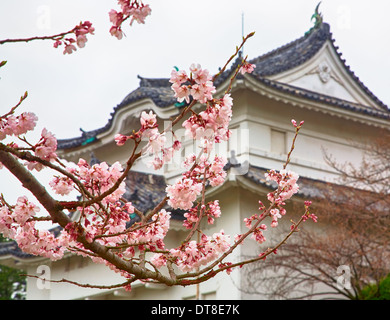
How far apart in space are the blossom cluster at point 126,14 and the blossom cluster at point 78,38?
149mm

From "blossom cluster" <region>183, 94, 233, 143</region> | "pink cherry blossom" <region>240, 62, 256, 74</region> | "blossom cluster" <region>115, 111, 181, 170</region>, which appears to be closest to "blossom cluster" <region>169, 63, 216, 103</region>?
"blossom cluster" <region>183, 94, 233, 143</region>

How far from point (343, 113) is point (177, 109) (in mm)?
4857

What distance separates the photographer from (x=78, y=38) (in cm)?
408

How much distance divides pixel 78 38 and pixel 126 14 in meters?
0.35

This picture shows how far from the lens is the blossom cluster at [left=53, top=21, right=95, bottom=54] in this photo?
4078 mm

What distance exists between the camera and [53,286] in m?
19.7

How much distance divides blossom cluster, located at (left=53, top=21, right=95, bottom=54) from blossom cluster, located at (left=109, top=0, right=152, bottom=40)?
149 mm

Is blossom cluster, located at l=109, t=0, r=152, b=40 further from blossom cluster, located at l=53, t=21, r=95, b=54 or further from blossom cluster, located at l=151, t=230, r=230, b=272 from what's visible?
blossom cluster, located at l=151, t=230, r=230, b=272

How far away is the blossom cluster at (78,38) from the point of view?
4.08 meters

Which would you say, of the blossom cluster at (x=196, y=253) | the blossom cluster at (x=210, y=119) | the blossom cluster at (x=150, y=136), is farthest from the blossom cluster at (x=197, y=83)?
the blossom cluster at (x=196, y=253)

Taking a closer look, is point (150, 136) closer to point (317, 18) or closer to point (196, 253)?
point (196, 253)

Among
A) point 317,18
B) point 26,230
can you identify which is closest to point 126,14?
point 26,230

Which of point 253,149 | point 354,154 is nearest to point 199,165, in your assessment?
point 253,149

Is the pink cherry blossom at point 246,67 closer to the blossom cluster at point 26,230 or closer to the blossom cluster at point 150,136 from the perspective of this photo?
the blossom cluster at point 150,136
